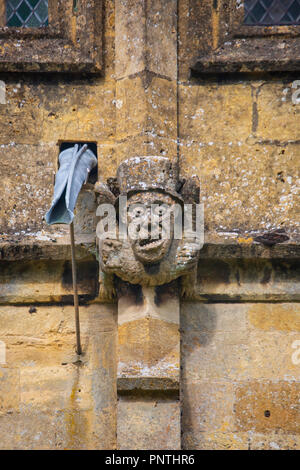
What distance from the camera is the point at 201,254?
205 inches

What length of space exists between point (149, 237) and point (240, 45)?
4.74 ft

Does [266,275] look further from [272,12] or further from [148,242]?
[272,12]

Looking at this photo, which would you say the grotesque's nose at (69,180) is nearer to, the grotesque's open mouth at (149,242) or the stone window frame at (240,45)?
the grotesque's open mouth at (149,242)

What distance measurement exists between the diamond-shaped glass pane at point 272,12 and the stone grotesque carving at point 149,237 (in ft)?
4.51

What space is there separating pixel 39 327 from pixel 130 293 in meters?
0.55

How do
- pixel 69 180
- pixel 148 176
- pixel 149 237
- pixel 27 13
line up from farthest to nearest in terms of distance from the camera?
pixel 27 13 → pixel 148 176 → pixel 149 237 → pixel 69 180

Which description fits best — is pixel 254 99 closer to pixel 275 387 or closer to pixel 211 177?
→ pixel 211 177

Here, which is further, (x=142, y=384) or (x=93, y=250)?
(x=93, y=250)

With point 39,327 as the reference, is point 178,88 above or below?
above

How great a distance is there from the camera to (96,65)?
18.1 ft

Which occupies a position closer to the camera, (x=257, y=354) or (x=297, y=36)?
→ (x=257, y=354)

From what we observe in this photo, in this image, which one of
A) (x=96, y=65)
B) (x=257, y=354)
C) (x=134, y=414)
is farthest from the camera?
(x=96, y=65)

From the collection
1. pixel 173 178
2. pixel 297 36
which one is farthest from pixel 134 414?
pixel 297 36

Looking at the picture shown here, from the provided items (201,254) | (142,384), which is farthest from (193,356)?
(201,254)
